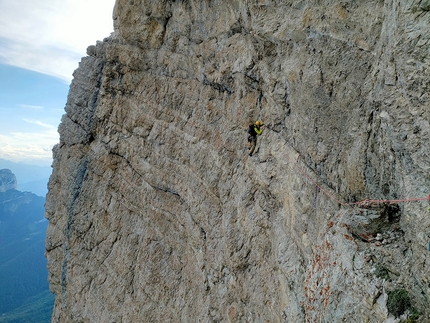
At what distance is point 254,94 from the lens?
13.6 m

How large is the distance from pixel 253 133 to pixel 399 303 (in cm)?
835

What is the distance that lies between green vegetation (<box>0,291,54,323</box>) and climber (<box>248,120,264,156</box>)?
110023 millimetres

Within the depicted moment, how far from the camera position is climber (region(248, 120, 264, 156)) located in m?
13.1

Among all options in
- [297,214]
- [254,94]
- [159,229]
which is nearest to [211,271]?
[159,229]

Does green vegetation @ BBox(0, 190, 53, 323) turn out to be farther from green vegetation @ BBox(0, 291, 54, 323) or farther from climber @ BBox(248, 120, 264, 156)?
climber @ BBox(248, 120, 264, 156)

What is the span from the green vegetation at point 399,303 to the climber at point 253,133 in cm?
796

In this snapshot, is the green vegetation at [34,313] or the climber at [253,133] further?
the green vegetation at [34,313]

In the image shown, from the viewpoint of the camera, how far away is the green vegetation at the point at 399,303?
604cm

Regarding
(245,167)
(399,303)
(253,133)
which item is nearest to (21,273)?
(245,167)

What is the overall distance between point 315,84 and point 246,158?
16.7 feet

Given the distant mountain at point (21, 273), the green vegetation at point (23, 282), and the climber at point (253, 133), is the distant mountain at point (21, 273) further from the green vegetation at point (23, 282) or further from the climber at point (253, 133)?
the climber at point (253, 133)

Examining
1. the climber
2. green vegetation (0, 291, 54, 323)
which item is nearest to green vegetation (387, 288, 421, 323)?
the climber

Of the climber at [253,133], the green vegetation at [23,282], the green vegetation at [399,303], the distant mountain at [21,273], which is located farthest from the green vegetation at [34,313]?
the green vegetation at [399,303]

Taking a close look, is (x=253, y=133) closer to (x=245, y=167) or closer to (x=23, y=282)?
(x=245, y=167)
